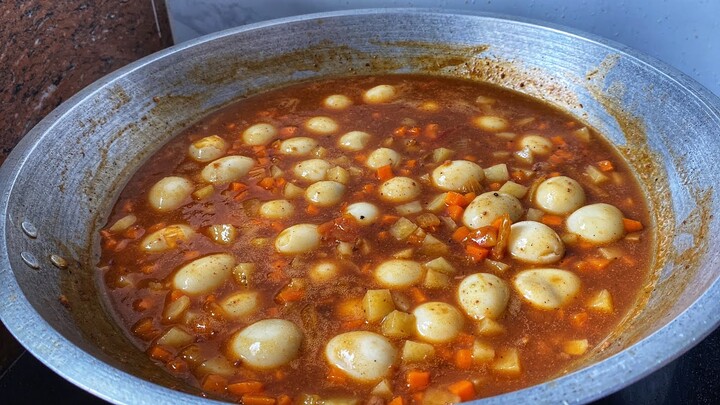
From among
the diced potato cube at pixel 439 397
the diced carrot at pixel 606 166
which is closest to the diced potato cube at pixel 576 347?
the diced potato cube at pixel 439 397

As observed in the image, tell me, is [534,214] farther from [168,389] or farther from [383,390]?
[168,389]

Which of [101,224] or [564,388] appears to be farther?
[101,224]

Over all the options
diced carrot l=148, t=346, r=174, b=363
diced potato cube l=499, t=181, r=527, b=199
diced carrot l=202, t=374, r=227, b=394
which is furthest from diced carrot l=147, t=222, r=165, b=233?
diced potato cube l=499, t=181, r=527, b=199

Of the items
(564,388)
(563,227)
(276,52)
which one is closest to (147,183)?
(276,52)

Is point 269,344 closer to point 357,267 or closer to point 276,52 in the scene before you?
point 357,267

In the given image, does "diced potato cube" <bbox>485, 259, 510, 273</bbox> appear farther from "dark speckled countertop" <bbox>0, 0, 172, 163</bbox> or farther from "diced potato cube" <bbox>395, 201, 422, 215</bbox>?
"dark speckled countertop" <bbox>0, 0, 172, 163</bbox>

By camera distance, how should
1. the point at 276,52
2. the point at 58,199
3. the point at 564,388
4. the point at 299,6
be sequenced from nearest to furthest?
the point at 564,388 < the point at 58,199 < the point at 276,52 < the point at 299,6

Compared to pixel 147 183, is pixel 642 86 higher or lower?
higher
